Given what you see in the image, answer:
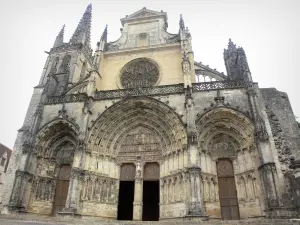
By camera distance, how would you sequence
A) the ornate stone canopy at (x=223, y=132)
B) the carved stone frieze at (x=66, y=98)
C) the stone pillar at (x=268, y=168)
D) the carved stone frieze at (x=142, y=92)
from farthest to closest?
the carved stone frieze at (x=66, y=98), the carved stone frieze at (x=142, y=92), the ornate stone canopy at (x=223, y=132), the stone pillar at (x=268, y=168)

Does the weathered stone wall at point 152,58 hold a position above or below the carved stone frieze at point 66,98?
above

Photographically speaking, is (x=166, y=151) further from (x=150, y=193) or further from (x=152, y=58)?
(x=152, y=58)

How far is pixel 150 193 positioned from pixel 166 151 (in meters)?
3.65

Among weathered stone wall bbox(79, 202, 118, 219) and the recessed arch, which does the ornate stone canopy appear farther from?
weathered stone wall bbox(79, 202, 118, 219)

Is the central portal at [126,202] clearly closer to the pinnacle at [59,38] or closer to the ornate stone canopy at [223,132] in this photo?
the ornate stone canopy at [223,132]

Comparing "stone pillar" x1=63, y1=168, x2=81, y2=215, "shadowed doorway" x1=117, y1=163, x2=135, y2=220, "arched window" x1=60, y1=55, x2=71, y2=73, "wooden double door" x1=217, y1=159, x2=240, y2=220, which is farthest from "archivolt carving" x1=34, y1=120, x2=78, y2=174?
"wooden double door" x1=217, y1=159, x2=240, y2=220

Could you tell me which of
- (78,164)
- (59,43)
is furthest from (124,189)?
(59,43)

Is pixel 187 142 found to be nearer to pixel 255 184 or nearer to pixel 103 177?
pixel 255 184

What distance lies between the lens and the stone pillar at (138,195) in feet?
34.4

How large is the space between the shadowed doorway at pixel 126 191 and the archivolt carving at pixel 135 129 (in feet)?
2.85

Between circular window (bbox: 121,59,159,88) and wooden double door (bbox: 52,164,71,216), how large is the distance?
20.2 feet

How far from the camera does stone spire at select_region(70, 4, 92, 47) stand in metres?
20.8

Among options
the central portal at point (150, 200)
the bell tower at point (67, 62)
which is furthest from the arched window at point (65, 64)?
the central portal at point (150, 200)

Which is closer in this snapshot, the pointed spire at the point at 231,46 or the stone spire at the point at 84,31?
the pointed spire at the point at 231,46
